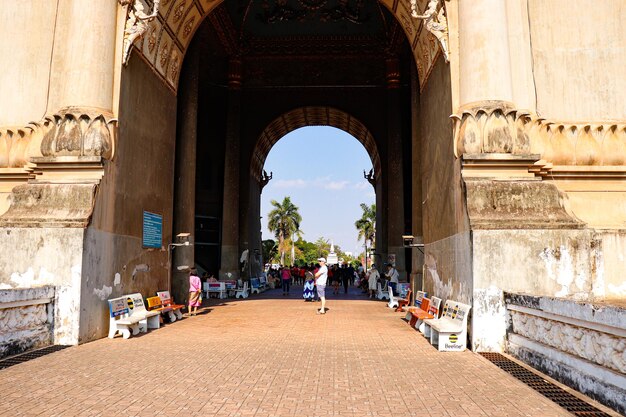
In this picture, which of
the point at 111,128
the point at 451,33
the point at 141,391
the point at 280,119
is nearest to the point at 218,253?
the point at 280,119

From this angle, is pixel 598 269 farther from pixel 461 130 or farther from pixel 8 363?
pixel 8 363

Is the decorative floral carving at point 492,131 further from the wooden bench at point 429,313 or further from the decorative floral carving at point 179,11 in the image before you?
the decorative floral carving at point 179,11

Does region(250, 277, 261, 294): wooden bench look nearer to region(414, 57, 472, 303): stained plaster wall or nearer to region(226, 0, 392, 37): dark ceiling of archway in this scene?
region(226, 0, 392, 37): dark ceiling of archway

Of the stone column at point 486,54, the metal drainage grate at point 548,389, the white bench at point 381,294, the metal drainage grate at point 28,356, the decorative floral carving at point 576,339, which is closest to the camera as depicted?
the metal drainage grate at point 548,389

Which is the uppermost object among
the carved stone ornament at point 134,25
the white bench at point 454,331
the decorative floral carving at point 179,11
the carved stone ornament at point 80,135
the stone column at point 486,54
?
the decorative floral carving at point 179,11

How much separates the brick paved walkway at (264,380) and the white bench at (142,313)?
0.52m

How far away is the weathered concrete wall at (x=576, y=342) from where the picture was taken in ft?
15.9

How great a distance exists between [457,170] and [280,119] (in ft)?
56.7

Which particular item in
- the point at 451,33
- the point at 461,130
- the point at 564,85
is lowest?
the point at 461,130

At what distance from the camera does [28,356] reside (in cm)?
715

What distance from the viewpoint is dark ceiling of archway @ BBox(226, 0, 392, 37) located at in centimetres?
2333

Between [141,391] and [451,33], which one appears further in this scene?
[451,33]

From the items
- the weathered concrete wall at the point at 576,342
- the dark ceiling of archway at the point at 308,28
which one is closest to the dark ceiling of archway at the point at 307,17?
the dark ceiling of archway at the point at 308,28

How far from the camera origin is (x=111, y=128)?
30.3 ft
